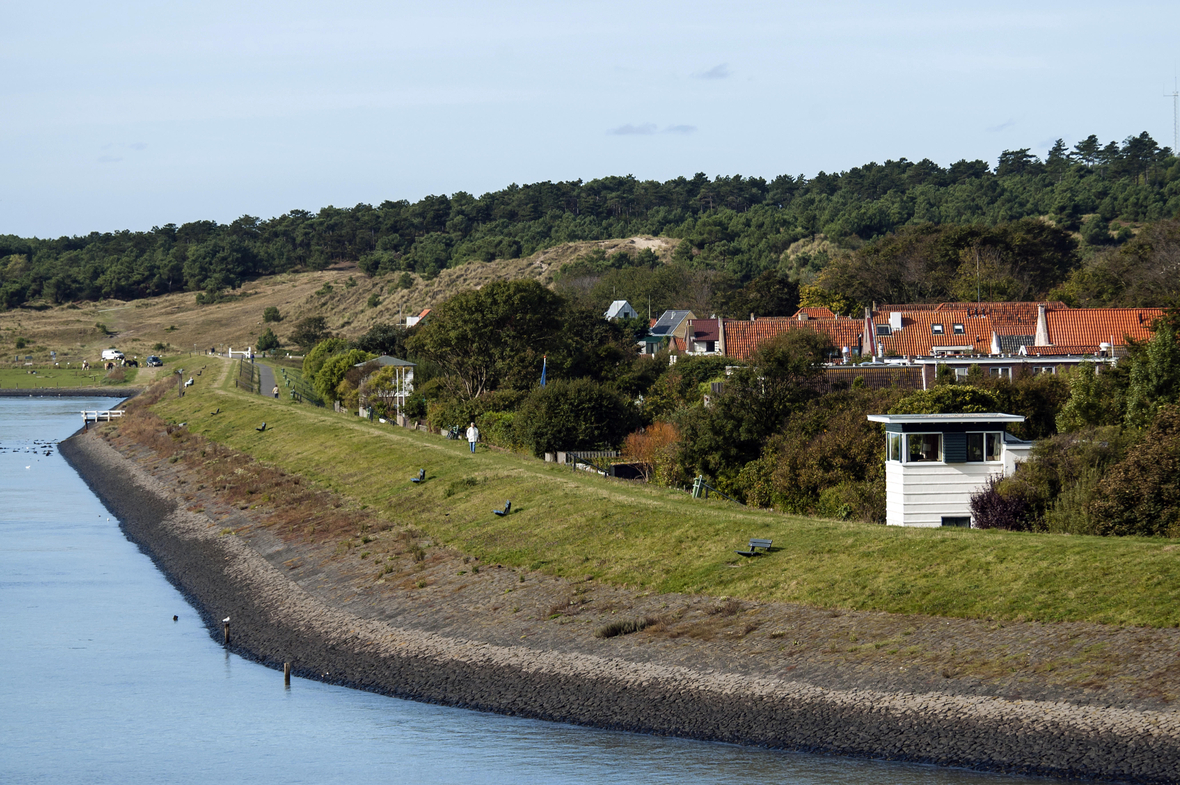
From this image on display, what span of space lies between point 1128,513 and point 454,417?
1583 inches

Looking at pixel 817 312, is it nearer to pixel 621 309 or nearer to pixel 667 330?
pixel 667 330

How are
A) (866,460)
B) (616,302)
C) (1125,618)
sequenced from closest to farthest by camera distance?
(1125,618) → (866,460) → (616,302)

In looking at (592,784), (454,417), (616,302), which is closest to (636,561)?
(592,784)

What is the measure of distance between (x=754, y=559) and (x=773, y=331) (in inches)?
2441

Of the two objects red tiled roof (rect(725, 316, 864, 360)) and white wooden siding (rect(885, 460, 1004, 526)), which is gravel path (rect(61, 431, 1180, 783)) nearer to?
white wooden siding (rect(885, 460, 1004, 526))

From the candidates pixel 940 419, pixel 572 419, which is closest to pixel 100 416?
pixel 572 419

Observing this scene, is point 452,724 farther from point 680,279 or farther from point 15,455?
point 680,279

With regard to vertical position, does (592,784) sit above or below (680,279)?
below

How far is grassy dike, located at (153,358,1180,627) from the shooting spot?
2502 centimetres

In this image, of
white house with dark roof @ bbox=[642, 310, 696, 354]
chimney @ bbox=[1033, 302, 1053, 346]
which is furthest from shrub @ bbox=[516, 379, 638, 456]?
white house with dark roof @ bbox=[642, 310, 696, 354]

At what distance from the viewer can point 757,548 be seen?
31125 millimetres

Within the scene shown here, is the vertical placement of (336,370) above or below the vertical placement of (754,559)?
above

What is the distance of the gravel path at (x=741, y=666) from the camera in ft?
68.5

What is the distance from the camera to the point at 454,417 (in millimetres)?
65125
